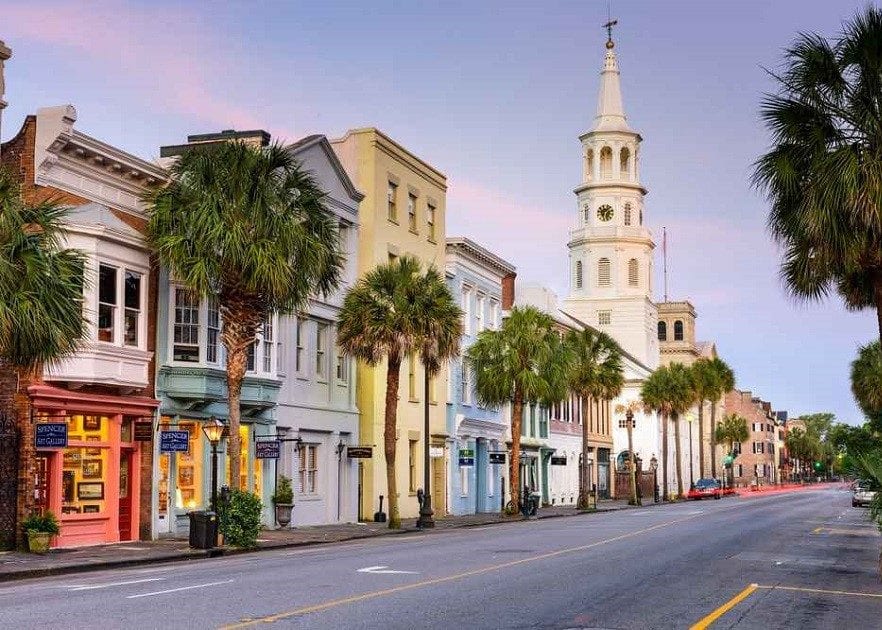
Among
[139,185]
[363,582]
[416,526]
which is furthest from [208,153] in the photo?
[416,526]

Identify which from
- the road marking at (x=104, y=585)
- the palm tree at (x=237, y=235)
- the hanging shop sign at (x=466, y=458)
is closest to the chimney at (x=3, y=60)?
the palm tree at (x=237, y=235)

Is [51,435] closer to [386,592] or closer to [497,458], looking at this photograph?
[386,592]

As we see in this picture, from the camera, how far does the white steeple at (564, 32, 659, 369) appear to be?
4446 inches

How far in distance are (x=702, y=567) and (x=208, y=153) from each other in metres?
15.8

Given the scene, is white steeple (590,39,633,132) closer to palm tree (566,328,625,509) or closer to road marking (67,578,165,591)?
palm tree (566,328,625,509)

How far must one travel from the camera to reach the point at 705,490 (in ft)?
298

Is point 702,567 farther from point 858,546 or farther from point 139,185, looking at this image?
point 139,185

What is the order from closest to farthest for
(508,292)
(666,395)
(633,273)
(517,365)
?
(517,365)
(508,292)
(666,395)
(633,273)

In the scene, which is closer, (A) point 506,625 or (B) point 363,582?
(A) point 506,625

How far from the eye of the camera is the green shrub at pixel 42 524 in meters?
27.3

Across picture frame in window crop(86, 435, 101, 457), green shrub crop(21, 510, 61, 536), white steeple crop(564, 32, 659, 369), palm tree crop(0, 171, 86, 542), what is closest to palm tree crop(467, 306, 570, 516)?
picture frame in window crop(86, 435, 101, 457)

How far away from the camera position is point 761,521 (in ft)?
144

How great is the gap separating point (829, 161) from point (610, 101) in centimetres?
9318

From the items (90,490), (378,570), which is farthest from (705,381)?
(378,570)
